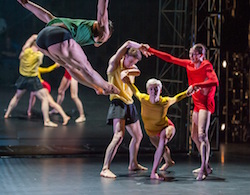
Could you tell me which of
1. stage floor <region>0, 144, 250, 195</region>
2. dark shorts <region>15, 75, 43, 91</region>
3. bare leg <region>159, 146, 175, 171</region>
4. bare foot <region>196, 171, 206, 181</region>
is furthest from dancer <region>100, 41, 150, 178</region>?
dark shorts <region>15, 75, 43, 91</region>

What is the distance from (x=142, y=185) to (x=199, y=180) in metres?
0.81

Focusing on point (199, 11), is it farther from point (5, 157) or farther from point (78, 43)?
point (78, 43)

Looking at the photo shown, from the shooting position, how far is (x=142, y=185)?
681 centimetres

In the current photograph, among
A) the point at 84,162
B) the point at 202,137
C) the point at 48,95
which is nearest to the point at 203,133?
the point at 202,137

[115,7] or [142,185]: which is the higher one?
[115,7]

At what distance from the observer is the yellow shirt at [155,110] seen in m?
7.18

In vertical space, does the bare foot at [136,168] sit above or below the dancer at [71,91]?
below

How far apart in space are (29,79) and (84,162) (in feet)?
6.08

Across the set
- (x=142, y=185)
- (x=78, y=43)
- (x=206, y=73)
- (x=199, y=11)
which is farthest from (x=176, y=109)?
(x=78, y=43)

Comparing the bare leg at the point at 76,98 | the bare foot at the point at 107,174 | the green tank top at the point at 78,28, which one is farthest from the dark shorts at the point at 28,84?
the green tank top at the point at 78,28

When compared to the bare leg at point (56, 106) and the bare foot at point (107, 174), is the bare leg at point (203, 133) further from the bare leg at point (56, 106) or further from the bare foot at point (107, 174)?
the bare leg at point (56, 106)

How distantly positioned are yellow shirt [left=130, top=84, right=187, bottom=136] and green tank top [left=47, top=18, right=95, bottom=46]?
7.60ft

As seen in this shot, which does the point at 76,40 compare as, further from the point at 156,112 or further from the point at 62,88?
the point at 62,88

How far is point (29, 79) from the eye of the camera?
951cm
